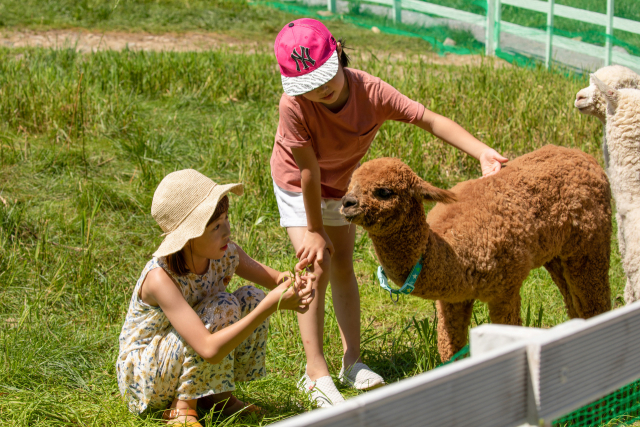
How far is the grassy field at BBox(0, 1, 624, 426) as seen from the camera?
10.1ft

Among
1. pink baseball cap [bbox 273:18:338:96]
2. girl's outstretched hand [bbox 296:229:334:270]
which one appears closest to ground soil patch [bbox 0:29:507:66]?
pink baseball cap [bbox 273:18:338:96]

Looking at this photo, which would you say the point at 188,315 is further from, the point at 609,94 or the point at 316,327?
the point at 609,94

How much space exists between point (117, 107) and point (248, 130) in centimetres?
136

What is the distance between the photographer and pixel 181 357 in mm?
2506

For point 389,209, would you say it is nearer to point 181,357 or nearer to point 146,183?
point 181,357

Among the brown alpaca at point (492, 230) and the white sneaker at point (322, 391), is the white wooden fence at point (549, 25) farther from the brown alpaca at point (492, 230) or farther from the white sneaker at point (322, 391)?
the white sneaker at point (322, 391)

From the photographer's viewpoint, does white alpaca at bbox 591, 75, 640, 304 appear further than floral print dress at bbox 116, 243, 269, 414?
Yes

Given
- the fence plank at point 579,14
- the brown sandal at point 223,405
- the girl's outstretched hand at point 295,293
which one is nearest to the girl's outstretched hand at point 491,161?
the girl's outstretched hand at point 295,293

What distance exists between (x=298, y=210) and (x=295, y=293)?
28.0 inches

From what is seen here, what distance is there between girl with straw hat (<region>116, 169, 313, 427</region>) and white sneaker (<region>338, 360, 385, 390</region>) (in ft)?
1.89

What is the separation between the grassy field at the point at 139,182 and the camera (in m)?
3.08

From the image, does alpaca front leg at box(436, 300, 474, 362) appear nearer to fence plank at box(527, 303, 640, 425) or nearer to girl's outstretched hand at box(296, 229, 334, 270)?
girl's outstretched hand at box(296, 229, 334, 270)

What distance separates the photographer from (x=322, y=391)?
281 cm

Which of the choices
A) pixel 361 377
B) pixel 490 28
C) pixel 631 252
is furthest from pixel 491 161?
pixel 490 28
